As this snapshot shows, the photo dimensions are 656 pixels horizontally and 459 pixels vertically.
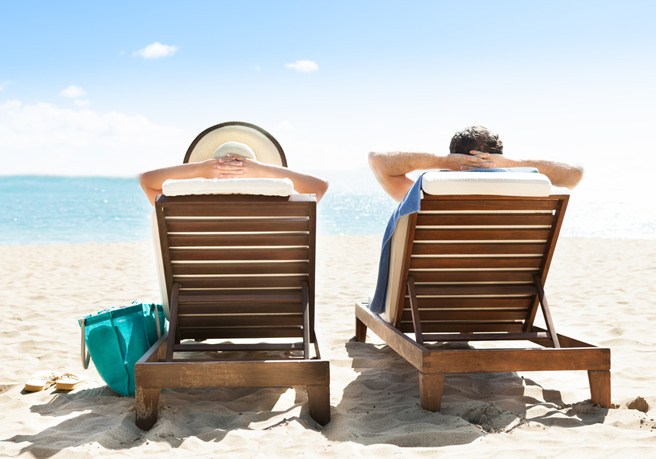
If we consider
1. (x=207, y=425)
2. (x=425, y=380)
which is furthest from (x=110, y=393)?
(x=425, y=380)

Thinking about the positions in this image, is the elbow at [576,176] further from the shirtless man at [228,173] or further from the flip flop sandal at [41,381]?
the flip flop sandal at [41,381]

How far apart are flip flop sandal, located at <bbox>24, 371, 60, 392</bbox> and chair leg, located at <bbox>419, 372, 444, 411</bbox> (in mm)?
2063

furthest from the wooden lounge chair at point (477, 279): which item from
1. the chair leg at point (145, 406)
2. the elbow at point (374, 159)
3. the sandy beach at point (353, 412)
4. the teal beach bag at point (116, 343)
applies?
the teal beach bag at point (116, 343)

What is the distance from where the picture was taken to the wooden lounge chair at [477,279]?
302 cm

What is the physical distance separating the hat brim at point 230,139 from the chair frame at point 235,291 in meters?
0.86

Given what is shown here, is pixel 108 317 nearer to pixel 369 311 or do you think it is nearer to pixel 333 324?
pixel 369 311

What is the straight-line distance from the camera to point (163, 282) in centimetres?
356

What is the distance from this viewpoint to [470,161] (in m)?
3.45

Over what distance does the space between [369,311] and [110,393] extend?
5.20 ft

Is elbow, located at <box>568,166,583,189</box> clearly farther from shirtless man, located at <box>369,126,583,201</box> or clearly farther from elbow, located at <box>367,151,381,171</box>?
elbow, located at <box>367,151,381,171</box>

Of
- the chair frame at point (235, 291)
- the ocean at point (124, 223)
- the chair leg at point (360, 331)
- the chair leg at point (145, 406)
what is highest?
the chair frame at point (235, 291)

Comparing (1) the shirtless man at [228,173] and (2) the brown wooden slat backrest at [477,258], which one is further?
(1) the shirtless man at [228,173]

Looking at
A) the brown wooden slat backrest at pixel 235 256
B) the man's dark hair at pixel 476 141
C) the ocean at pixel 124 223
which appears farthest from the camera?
the ocean at pixel 124 223

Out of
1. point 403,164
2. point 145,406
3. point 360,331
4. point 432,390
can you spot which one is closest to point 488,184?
point 403,164
